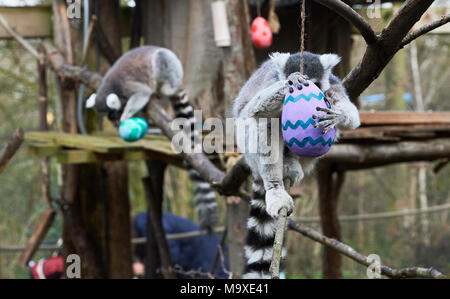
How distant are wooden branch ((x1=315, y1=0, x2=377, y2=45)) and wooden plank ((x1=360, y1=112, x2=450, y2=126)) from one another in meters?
2.27

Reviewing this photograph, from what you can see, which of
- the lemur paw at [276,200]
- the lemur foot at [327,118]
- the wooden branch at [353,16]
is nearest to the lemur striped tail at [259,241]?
the lemur paw at [276,200]

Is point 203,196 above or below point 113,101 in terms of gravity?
below

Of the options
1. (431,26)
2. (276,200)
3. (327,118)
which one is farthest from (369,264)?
(431,26)

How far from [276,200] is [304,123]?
0.59m

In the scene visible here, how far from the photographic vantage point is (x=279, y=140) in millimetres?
2283

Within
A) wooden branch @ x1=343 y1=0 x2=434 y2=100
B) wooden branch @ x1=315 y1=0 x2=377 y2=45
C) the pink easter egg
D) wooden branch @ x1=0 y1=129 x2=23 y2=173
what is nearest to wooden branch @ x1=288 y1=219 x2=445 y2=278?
the pink easter egg

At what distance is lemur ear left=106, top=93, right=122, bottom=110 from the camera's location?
454 cm

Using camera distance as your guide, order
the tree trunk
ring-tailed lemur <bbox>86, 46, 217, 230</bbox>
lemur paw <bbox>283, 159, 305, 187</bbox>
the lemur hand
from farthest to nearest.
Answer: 1. the tree trunk
2. ring-tailed lemur <bbox>86, 46, 217, 230</bbox>
3. lemur paw <bbox>283, 159, 305, 187</bbox>
4. the lemur hand

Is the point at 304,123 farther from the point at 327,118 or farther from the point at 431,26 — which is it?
the point at 431,26

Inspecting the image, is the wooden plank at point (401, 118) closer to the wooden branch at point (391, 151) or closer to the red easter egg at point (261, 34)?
the wooden branch at point (391, 151)

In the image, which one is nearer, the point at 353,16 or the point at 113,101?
the point at 353,16

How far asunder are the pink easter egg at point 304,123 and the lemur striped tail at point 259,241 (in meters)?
0.75

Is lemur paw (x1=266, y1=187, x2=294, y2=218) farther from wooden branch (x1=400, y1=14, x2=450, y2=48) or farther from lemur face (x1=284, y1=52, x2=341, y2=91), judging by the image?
wooden branch (x1=400, y1=14, x2=450, y2=48)
